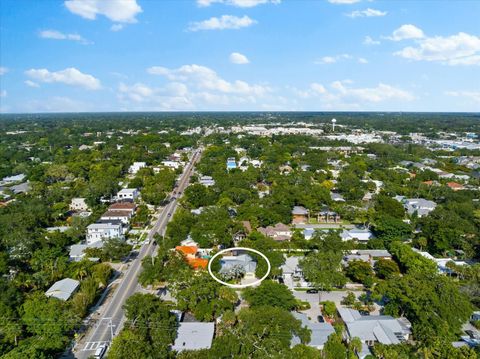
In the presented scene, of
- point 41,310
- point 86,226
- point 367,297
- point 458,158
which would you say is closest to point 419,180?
point 458,158

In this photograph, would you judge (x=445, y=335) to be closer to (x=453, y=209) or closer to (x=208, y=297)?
(x=208, y=297)

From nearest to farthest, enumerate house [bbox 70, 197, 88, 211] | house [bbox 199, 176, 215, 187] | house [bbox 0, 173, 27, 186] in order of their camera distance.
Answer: house [bbox 70, 197, 88, 211] < house [bbox 199, 176, 215, 187] < house [bbox 0, 173, 27, 186]

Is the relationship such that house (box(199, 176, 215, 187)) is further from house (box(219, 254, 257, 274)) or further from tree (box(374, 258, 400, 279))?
tree (box(374, 258, 400, 279))

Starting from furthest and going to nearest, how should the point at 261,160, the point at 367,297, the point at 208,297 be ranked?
the point at 261,160 < the point at 367,297 < the point at 208,297

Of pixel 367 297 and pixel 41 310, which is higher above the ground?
pixel 41 310

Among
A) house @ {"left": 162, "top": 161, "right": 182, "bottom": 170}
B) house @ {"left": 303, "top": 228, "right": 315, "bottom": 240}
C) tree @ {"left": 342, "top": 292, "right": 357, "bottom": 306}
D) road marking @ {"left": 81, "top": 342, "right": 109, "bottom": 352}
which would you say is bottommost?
road marking @ {"left": 81, "top": 342, "right": 109, "bottom": 352}

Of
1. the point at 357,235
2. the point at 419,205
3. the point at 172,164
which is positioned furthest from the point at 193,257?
the point at 172,164

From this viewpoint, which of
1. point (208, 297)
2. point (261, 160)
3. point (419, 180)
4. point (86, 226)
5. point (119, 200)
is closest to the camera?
point (208, 297)

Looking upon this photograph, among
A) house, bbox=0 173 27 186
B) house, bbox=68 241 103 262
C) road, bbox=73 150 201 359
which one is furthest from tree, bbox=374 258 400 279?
house, bbox=0 173 27 186
